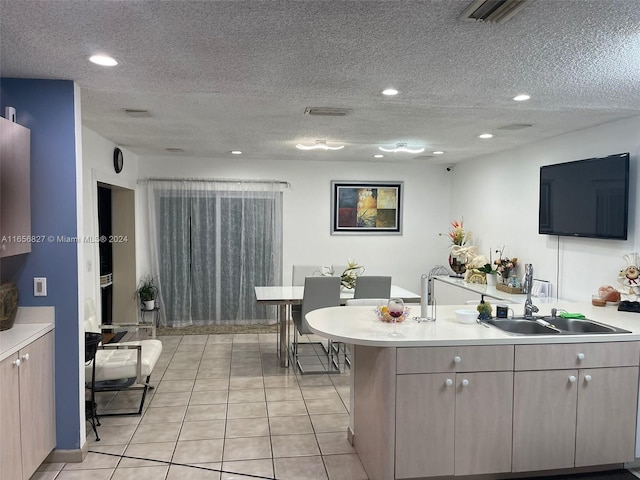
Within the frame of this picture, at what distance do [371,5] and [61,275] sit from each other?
2.36m

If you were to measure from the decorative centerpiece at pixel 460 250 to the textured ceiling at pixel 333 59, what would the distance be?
2.40 metres

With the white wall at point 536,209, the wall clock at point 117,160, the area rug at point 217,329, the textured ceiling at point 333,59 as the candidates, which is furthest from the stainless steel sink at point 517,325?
the wall clock at point 117,160

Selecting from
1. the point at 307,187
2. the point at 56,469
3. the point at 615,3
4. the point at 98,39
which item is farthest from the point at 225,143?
the point at 615,3

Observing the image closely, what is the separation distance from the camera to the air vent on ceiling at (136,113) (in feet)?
12.3

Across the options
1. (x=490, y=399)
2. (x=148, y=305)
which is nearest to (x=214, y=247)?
(x=148, y=305)

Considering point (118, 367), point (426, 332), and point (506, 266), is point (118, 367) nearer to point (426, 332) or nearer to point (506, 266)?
point (426, 332)

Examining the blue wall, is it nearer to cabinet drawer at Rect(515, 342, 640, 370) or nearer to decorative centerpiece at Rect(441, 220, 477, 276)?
cabinet drawer at Rect(515, 342, 640, 370)

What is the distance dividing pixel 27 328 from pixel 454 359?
247 cm

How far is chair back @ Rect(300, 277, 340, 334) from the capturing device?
461cm

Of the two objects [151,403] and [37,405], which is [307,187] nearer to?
[151,403]

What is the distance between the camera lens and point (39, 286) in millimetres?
2852

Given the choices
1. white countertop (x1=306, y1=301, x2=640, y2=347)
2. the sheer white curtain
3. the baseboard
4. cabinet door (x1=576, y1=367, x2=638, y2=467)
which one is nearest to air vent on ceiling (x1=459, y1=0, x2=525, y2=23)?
white countertop (x1=306, y1=301, x2=640, y2=347)

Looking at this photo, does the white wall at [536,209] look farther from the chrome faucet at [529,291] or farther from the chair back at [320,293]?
the chair back at [320,293]

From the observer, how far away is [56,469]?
9.32 feet
